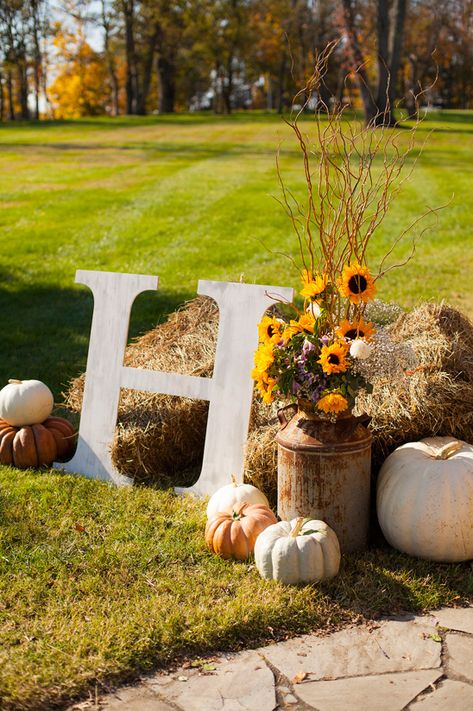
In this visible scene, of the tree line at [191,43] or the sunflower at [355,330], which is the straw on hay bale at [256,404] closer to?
the sunflower at [355,330]

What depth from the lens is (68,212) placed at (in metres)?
13.4

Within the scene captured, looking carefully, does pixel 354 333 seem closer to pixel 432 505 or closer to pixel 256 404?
pixel 432 505

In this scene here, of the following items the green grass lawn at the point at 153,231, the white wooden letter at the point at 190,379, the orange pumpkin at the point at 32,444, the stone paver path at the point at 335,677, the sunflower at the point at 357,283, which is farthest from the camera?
the green grass lawn at the point at 153,231

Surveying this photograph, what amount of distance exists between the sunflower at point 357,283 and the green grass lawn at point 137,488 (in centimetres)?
129

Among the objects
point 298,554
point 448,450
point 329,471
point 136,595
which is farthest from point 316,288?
point 136,595

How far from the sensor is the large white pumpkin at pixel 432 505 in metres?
3.89

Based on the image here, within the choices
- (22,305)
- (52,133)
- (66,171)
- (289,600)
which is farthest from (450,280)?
(52,133)

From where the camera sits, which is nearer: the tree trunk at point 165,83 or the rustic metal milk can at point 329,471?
the rustic metal milk can at point 329,471

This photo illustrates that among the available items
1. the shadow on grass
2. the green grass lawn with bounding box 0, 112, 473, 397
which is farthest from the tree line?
the shadow on grass

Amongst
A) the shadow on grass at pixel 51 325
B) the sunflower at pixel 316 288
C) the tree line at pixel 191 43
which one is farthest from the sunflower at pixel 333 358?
the tree line at pixel 191 43

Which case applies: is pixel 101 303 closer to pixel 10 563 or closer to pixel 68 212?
pixel 10 563

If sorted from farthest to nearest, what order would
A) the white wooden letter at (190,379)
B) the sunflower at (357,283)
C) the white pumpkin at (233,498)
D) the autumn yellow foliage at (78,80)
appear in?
1. the autumn yellow foliage at (78,80)
2. the white wooden letter at (190,379)
3. the white pumpkin at (233,498)
4. the sunflower at (357,283)

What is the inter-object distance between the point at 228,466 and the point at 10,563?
1342mm

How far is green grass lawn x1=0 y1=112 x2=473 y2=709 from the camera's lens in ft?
10.9
